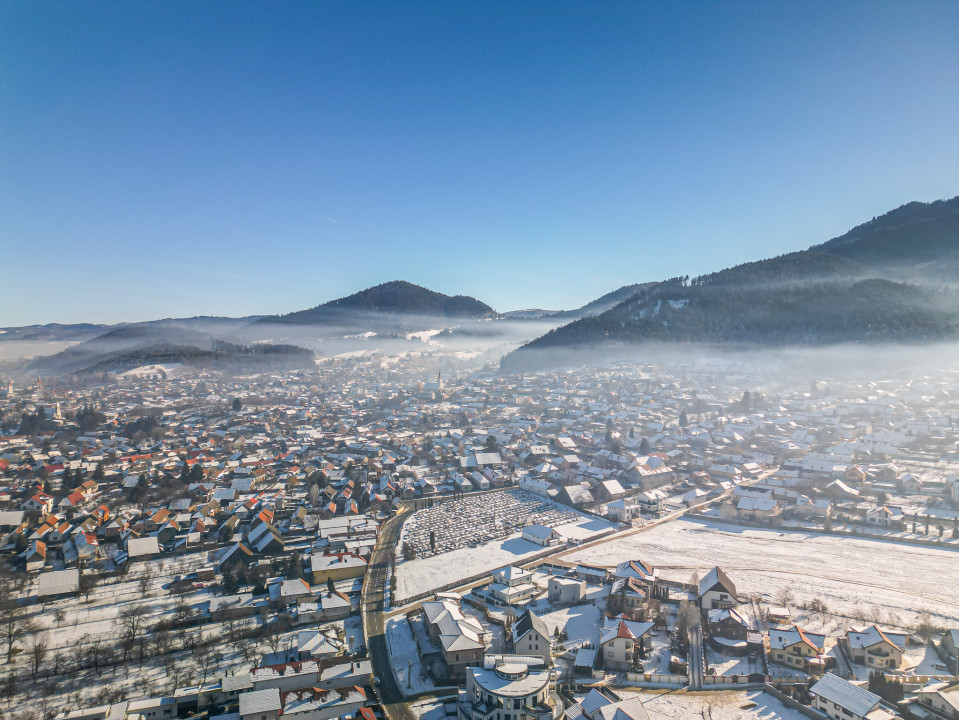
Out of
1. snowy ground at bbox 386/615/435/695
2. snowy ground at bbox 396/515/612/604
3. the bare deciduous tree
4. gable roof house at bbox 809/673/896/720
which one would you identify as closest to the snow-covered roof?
gable roof house at bbox 809/673/896/720

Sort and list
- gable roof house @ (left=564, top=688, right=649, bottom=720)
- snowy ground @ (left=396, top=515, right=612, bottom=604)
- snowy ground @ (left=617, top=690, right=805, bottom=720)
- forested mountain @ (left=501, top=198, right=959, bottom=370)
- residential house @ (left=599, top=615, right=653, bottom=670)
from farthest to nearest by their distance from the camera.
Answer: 1. forested mountain @ (left=501, top=198, right=959, bottom=370)
2. snowy ground @ (left=396, top=515, right=612, bottom=604)
3. residential house @ (left=599, top=615, right=653, bottom=670)
4. snowy ground @ (left=617, top=690, right=805, bottom=720)
5. gable roof house @ (left=564, top=688, right=649, bottom=720)

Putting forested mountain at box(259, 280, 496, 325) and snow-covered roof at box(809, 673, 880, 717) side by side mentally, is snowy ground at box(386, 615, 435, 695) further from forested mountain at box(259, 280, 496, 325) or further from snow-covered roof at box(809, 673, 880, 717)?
forested mountain at box(259, 280, 496, 325)

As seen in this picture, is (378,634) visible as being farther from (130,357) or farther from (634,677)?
(130,357)

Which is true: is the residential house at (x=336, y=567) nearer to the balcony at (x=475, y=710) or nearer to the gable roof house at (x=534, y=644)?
the gable roof house at (x=534, y=644)

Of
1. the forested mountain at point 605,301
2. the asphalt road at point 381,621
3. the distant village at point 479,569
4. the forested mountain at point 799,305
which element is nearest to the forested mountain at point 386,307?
the forested mountain at point 605,301

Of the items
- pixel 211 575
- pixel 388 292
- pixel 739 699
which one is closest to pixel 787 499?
pixel 739 699
